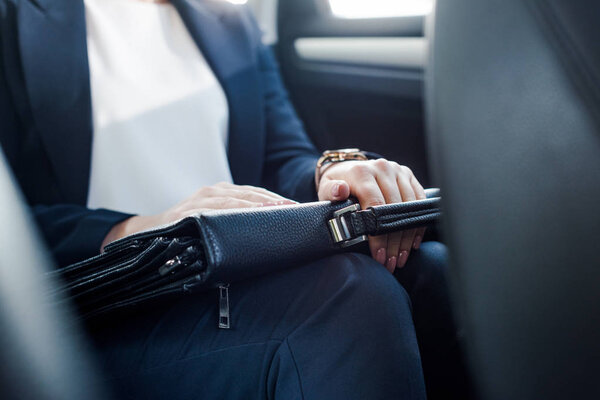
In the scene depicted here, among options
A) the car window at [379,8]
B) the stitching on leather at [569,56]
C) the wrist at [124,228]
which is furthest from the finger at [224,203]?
the car window at [379,8]

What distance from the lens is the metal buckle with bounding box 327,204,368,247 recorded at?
0.49 meters

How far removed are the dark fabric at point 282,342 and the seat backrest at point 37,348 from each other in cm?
3

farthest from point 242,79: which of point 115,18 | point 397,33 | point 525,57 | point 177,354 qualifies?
point 525,57

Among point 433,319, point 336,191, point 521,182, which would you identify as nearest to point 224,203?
point 336,191

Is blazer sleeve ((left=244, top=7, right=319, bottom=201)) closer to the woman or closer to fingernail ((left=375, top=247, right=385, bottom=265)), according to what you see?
the woman

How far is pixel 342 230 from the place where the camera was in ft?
1.61

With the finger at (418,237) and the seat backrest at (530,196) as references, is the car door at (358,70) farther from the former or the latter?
the seat backrest at (530,196)

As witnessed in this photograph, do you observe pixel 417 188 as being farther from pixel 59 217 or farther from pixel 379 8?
pixel 379 8

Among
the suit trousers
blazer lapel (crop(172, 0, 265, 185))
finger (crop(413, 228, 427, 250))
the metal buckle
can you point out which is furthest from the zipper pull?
blazer lapel (crop(172, 0, 265, 185))

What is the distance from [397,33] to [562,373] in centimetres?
110

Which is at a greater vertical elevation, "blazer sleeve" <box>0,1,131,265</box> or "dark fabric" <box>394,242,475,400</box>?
"blazer sleeve" <box>0,1,131,265</box>

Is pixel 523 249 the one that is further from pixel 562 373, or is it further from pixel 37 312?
pixel 37 312

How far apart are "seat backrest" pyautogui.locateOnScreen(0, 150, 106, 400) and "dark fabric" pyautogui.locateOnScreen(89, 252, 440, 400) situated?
0.03 meters

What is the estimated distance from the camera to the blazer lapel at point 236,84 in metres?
0.95
